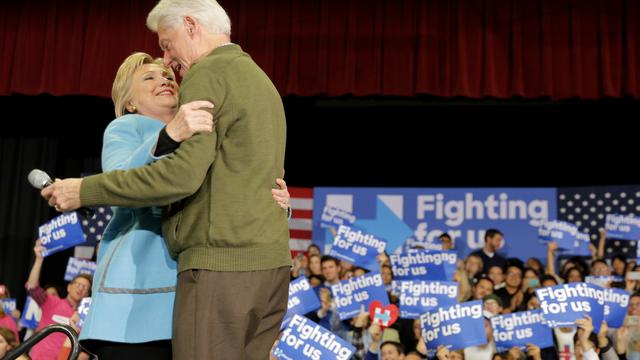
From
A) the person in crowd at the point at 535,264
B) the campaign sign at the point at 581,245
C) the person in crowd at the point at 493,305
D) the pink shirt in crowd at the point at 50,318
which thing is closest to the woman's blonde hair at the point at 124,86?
the pink shirt in crowd at the point at 50,318

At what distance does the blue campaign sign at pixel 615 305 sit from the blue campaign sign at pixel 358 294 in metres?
1.47

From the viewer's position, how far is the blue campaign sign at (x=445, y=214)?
26.1 ft

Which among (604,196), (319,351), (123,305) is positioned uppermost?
(604,196)

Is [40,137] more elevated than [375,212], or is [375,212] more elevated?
[40,137]

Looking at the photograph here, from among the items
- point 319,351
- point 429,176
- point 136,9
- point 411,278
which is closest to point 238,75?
point 319,351

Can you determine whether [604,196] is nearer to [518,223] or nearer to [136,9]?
[518,223]

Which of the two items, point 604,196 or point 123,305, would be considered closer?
point 123,305

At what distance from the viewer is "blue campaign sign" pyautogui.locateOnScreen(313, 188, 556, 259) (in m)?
7.96

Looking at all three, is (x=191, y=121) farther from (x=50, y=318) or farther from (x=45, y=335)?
Result: (x=50, y=318)

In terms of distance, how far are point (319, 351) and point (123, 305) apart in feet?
9.49

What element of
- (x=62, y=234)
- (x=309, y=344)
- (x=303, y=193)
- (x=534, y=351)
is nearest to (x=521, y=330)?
(x=534, y=351)

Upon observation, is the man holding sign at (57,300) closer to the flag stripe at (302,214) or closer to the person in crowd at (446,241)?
the flag stripe at (302,214)

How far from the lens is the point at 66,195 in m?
1.69

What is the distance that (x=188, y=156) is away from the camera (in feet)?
5.29
